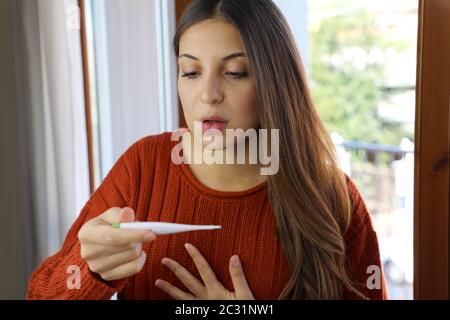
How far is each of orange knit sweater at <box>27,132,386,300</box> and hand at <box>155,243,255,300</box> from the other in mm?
14

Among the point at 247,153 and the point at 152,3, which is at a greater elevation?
the point at 152,3

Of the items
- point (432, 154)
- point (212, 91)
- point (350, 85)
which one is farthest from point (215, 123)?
point (350, 85)

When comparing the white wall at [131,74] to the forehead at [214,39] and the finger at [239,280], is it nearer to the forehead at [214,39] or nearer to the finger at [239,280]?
the forehead at [214,39]

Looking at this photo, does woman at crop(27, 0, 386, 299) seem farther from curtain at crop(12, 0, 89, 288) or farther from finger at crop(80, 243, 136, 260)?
curtain at crop(12, 0, 89, 288)

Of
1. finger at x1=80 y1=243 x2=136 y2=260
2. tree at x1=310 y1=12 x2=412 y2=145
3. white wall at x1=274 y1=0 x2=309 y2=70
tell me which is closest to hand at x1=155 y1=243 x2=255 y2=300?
finger at x1=80 y1=243 x2=136 y2=260

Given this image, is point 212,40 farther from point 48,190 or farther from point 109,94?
point 48,190

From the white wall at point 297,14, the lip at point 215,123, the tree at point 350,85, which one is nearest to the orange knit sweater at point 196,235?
the lip at point 215,123

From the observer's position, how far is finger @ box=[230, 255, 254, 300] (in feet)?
2.27

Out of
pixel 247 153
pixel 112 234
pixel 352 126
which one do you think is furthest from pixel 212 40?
pixel 352 126

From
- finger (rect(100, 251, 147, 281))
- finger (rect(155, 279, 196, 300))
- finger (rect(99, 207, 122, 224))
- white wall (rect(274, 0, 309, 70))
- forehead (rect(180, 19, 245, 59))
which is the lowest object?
finger (rect(155, 279, 196, 300))

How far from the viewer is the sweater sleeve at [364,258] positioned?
0.71 metres

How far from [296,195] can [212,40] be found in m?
0.24

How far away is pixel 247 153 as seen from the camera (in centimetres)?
73

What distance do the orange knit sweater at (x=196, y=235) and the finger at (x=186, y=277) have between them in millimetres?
13
